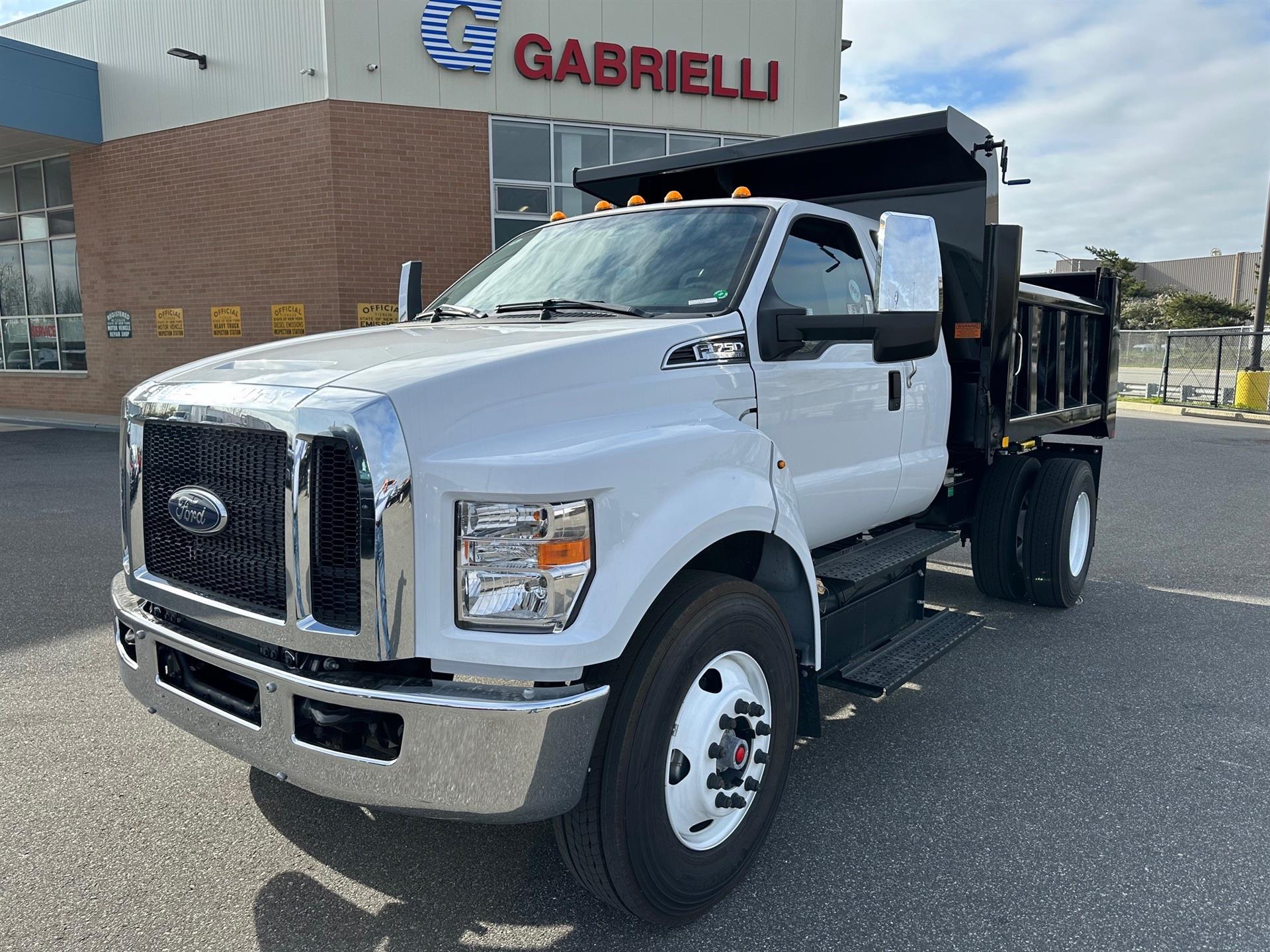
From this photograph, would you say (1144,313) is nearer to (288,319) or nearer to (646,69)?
(646,69)

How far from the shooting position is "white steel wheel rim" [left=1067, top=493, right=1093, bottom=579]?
6.32 m

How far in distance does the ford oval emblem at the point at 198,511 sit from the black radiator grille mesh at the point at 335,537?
0.41 m

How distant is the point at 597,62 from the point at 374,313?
555cm

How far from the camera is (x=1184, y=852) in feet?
10.5

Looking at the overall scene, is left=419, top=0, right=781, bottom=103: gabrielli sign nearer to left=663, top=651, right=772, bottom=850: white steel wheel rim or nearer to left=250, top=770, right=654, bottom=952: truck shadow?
left=250, top=770, right=654, bottom=952: truck shadow

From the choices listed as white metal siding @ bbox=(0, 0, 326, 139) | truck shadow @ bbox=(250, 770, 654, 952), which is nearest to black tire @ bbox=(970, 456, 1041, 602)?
truck shadow @ bbox=(250, 770, 654, 952)

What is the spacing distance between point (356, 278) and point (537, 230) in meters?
11.5

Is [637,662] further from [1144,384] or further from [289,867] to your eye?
[1144,384]

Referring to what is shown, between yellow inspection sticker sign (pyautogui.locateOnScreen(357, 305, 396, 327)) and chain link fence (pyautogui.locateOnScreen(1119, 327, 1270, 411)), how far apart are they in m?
14.9

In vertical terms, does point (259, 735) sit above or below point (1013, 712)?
above

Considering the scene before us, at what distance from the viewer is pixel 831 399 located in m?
3.74

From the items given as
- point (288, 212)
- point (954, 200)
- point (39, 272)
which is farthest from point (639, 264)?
point (39, 272)

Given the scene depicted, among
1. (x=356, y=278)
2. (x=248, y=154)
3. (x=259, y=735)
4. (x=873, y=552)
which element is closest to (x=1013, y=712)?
(x=873, y=552)

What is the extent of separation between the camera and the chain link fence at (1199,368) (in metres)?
21.4
